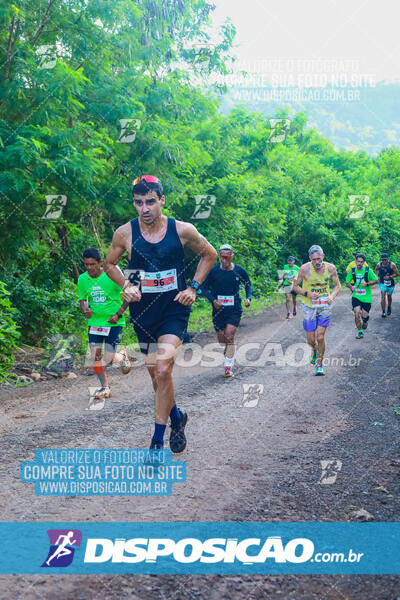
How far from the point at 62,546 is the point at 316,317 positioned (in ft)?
24.8

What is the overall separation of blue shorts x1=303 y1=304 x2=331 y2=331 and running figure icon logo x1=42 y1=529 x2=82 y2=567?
23.9 ft

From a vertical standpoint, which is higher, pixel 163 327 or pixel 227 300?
pixel 163 327

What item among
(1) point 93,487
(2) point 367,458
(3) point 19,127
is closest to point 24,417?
(1) point 93,487

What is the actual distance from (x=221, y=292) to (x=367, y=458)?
18.3ft

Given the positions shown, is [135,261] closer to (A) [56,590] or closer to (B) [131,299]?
(B) [131,299]

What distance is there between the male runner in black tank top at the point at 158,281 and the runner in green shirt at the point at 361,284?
10560mm

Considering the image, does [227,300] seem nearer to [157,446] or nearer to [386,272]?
[157,446]

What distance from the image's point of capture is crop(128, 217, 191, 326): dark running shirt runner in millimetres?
5062

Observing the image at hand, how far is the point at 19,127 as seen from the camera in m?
10.6

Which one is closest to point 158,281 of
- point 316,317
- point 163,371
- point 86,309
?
point 163,371

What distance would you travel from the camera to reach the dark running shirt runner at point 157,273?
5062mm

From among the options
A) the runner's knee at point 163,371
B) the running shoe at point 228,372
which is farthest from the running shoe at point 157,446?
the running shoe at point 228,372

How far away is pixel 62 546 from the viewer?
3490 mm

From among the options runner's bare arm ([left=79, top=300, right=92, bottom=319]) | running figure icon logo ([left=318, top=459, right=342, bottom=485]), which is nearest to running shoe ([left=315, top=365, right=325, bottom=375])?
runner's bare arm ([left=79, top=300, right=92, bottom=319])
